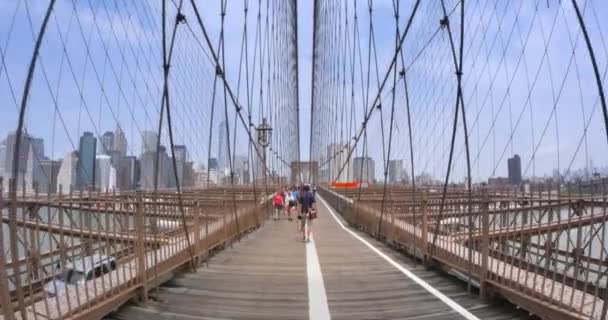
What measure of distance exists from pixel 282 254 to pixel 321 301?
4.69 metres

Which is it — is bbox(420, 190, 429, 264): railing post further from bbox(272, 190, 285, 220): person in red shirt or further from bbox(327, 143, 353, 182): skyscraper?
bbox(327, 143, 353, 182): skyscraper

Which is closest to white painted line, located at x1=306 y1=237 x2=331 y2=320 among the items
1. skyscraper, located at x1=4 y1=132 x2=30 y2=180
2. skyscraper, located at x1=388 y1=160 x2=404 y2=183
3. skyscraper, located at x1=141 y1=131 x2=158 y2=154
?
skyscraper, located at x1=4 y1=132 x2=30 y2=180

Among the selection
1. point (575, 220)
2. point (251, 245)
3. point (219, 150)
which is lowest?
point (251, 245)

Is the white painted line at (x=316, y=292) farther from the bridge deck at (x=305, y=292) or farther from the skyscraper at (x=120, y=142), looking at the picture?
the skyscraper at (x=120, y=142)

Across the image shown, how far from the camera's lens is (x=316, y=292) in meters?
6.56

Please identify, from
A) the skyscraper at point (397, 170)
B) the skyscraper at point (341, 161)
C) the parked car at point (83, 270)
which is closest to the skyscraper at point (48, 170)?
the parked car at point (83, 270)

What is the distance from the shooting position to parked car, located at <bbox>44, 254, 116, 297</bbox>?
4.55 metres

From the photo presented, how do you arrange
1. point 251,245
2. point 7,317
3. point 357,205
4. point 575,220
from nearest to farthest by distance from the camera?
point 7,317 < point 575,220 < point 251,245 < point 357,205

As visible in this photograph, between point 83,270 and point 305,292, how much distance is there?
8.67ft

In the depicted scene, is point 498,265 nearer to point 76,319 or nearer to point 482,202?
point 482,202

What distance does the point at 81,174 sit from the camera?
33.2 ft

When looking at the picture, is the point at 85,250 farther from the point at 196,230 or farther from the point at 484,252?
the point at 484,252

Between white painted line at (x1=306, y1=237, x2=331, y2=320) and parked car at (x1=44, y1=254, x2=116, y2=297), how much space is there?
1.96 m

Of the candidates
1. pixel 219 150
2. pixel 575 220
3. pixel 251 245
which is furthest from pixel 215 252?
pixel 219 150
